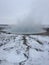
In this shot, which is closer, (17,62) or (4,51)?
(17,62)

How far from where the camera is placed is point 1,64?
354 cm

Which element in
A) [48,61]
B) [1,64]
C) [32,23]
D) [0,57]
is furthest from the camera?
[32,23]

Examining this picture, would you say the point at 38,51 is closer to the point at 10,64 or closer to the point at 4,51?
the point at 4,51

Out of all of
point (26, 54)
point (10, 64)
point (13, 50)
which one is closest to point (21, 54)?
point (26, 54)

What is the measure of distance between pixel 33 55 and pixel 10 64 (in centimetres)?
88

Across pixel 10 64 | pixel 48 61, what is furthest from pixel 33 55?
pixel 10 64

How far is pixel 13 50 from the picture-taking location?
4.72 metres

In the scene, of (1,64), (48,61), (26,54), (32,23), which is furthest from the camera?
(32,23)

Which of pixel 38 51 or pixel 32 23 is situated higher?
pixel 32 23

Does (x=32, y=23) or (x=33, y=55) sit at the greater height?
(x=32, y=23)

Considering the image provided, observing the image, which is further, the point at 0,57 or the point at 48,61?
the point at 0,57

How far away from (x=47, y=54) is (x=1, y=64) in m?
1.36

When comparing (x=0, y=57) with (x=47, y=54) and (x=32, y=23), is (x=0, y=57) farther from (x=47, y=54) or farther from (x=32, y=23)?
(x=32, y=23)

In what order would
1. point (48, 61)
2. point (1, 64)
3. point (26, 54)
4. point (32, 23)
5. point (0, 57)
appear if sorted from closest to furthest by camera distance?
point (1, 64) → point (48, 61) → point (0, 57) → point (26, 54) → point (32, 23)
